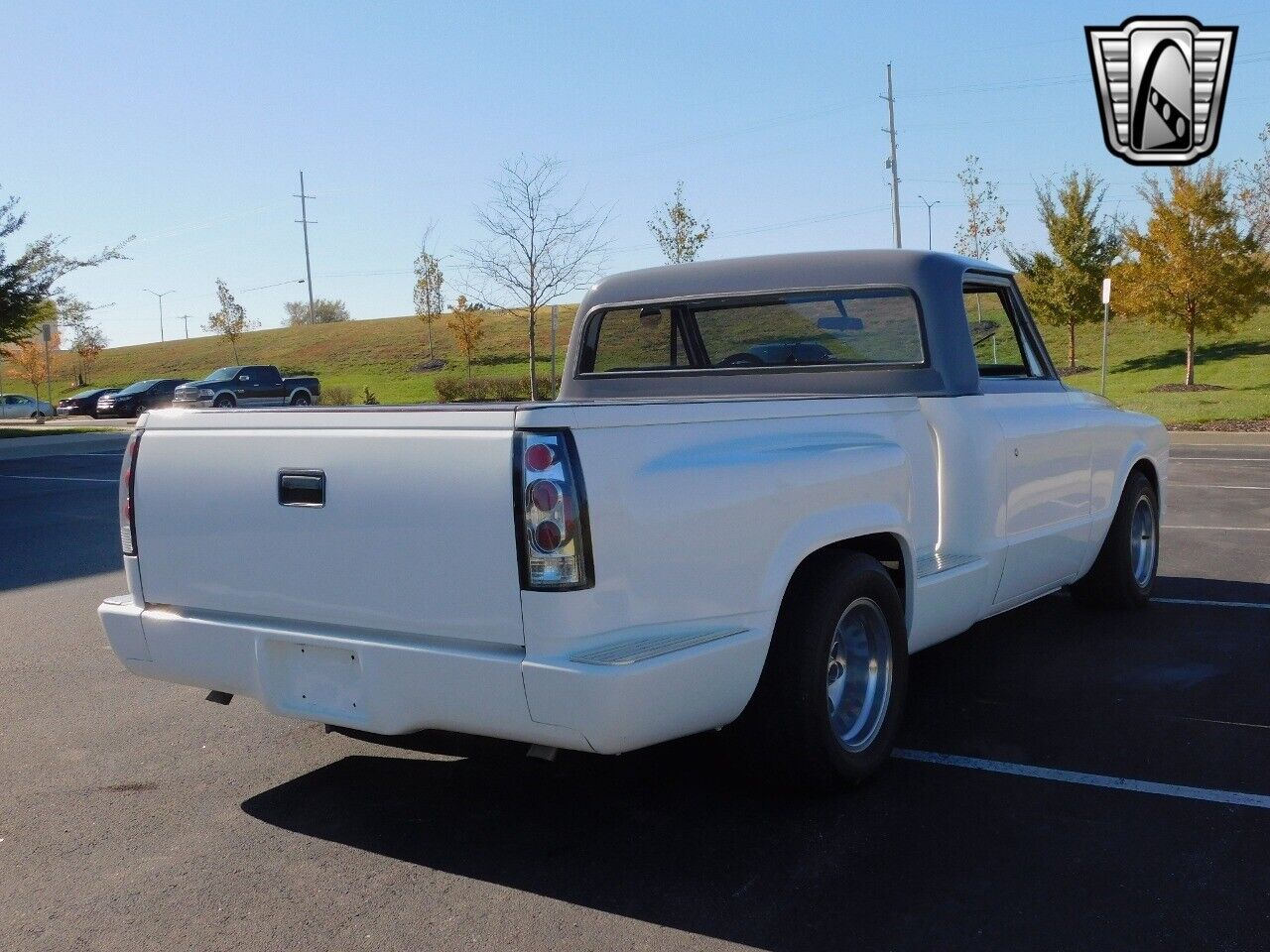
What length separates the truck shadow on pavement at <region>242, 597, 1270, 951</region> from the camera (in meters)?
3.20

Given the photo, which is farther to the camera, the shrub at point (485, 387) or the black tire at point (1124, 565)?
the shrub at point (485, 387)

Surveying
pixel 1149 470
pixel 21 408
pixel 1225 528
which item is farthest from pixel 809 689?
pixel 21 408

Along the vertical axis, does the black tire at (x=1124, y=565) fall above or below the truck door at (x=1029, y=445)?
below

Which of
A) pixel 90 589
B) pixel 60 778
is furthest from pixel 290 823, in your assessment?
pixel 90 589

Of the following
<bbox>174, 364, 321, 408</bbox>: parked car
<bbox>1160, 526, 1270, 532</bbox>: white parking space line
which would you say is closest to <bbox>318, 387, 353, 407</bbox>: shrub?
<bbox>174, 364, 321, 408</bbox>: parked car

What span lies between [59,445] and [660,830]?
26.1m

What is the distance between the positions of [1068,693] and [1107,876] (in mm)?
1961

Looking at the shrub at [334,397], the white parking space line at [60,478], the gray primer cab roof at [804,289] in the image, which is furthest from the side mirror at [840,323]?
the shrub at [334,397]

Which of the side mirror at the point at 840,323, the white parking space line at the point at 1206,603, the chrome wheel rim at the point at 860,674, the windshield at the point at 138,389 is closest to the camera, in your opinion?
the chrome wheel rim at the point at 860,674

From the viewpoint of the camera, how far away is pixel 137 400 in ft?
150

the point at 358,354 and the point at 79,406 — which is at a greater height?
the point at 358,354

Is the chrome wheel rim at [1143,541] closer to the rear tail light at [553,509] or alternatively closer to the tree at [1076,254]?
the rear tail light at [553,509]

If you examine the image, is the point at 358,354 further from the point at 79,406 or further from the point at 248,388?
the point at 248,388

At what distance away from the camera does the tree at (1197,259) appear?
29.1m
